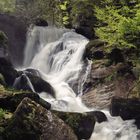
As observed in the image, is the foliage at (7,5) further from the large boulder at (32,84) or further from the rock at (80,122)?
the rock at (80,122)

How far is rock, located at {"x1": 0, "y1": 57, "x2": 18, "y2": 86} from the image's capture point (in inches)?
714

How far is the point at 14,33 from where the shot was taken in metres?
28.1

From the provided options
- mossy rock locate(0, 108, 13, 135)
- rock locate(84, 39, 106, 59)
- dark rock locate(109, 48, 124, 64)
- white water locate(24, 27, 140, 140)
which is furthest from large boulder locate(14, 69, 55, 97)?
mossy rock locate(0, 108, 13, 135)

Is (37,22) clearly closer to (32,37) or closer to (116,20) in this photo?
(32,37)

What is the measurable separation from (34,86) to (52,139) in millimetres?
7400

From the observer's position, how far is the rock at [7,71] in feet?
59.5

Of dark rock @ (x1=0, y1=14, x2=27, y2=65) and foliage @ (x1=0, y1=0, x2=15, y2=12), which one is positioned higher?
foliage @ (x1=0, y1=0, x2=15, y2=12)

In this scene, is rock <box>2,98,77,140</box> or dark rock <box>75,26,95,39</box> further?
dark rock <box>75,26,95,39</box>

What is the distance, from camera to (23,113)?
11.1 metres

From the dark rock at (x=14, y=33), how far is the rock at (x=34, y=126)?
1572 cm

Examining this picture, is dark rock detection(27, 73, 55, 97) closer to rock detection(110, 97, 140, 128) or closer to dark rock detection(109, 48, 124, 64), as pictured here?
dark rock detection(109, 48, 124, 64)

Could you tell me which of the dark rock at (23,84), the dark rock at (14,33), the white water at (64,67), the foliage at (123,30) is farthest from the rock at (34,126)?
the dark rock at (14,33)

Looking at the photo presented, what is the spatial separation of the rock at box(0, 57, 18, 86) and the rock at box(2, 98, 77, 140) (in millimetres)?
6881

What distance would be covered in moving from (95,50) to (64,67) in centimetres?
256
